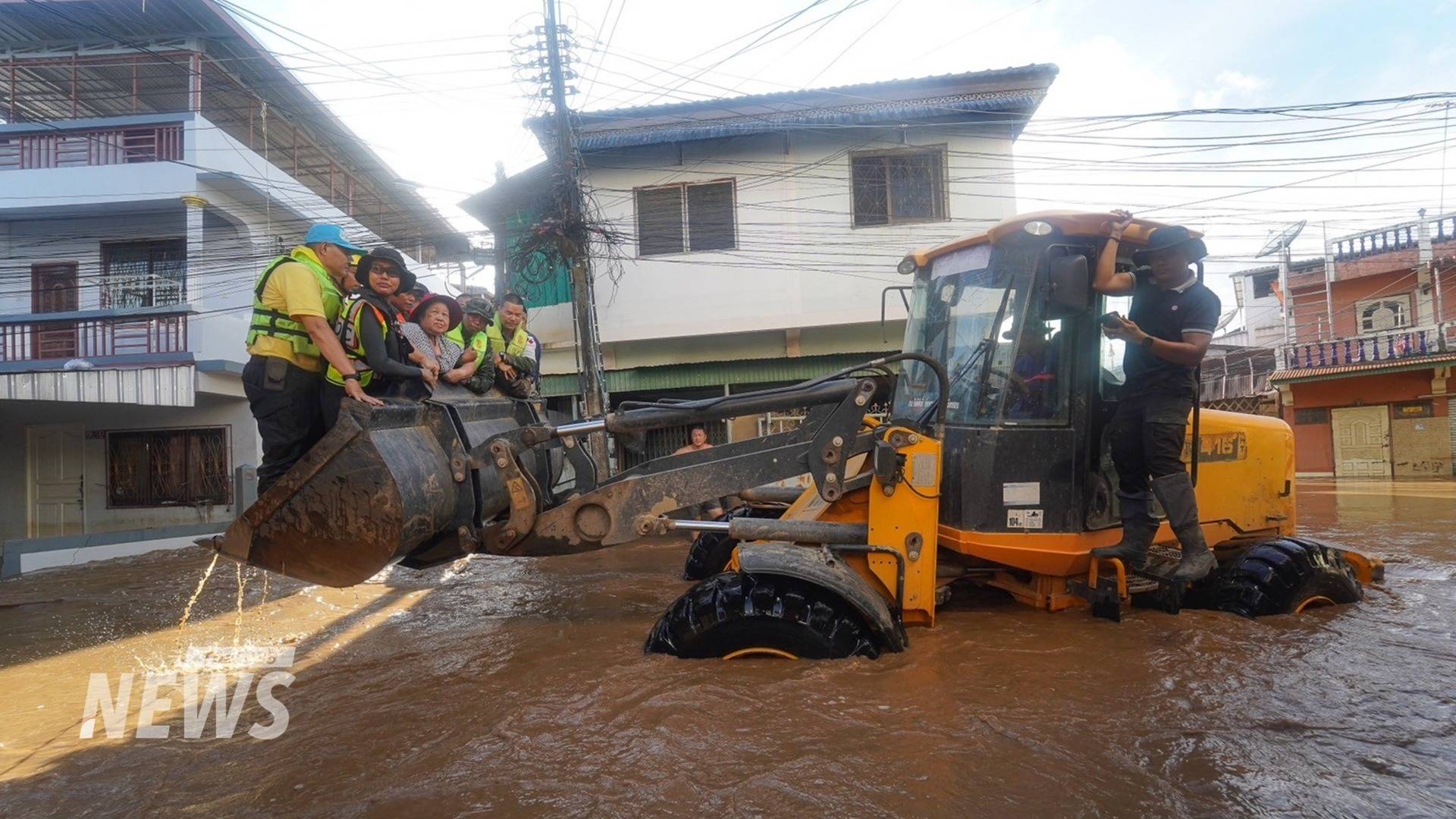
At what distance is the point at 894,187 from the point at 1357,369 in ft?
47.9

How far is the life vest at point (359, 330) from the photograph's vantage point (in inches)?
142

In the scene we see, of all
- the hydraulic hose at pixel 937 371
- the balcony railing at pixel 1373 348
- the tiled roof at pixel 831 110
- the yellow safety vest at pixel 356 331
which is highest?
the tiled roof at pixel 831 110

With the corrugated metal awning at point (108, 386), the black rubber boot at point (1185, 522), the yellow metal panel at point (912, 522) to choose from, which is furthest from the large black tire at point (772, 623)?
the corrugated metal awning at point (108, 386)

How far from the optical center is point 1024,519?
370 cm

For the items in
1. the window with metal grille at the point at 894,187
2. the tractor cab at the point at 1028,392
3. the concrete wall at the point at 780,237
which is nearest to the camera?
the tractor cab at the point at 1028,392

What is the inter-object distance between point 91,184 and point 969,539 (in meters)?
14.9

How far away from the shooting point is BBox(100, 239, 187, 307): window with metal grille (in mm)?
12930

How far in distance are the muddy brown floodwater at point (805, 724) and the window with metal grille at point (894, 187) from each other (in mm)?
8665

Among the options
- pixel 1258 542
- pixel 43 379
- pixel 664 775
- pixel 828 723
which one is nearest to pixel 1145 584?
pixel 1258 542

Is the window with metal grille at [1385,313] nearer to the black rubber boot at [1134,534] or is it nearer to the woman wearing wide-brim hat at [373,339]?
the black rubber boot at [1134,534]

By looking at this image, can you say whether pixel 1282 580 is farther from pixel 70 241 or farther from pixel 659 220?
pixel 70 241

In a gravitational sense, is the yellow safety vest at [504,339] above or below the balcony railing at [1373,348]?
below

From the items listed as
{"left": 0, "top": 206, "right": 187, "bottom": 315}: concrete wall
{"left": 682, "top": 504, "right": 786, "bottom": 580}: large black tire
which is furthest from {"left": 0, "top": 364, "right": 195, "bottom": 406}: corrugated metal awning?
{"left": 682, "top": 504, "right": 786, "bottom": 580}: large black tire

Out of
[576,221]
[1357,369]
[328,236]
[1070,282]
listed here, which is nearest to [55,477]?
[576,221]
